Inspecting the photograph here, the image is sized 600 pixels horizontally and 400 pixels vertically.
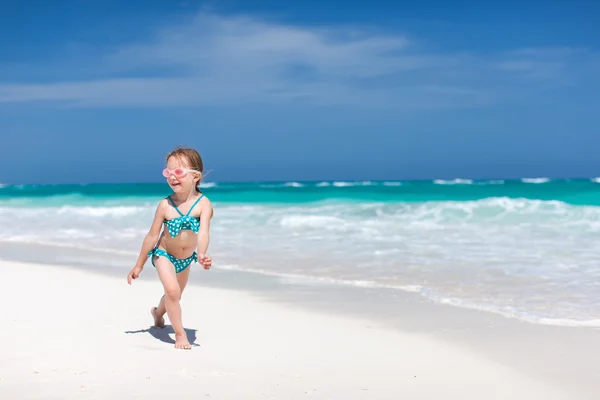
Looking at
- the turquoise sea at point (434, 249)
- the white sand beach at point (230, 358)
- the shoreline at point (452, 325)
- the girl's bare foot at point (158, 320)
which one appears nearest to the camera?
the white sand beach at point (230, 358)

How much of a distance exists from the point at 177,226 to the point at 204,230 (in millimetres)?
194

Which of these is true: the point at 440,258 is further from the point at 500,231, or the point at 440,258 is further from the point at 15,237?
the point at 15,237

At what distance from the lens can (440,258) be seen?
9.97 meters

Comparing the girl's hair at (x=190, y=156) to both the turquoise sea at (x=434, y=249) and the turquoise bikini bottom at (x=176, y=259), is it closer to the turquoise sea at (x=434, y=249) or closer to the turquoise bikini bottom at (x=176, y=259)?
the turquoise bikini bottom at (x=176, y=259)

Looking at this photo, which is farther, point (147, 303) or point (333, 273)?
point (333, 273)

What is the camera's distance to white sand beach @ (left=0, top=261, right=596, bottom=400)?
3.78m

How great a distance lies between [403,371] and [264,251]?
23.4ft

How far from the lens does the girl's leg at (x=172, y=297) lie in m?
4.69

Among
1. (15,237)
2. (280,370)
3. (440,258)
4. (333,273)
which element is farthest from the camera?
(15,237)

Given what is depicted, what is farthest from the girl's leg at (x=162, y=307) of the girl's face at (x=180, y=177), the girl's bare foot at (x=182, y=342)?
the girl's face at (x=180, y=177)

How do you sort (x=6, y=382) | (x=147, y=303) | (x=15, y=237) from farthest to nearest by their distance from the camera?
(x=15, y=237)
(x=147, y=303)
(x=6, y=382)

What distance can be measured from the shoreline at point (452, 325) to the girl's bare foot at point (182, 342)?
3.49 ft

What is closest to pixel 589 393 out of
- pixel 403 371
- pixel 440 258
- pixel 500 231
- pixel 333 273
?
pixel 403 371

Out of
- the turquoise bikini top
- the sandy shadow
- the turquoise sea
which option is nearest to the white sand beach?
the sandy shadow
